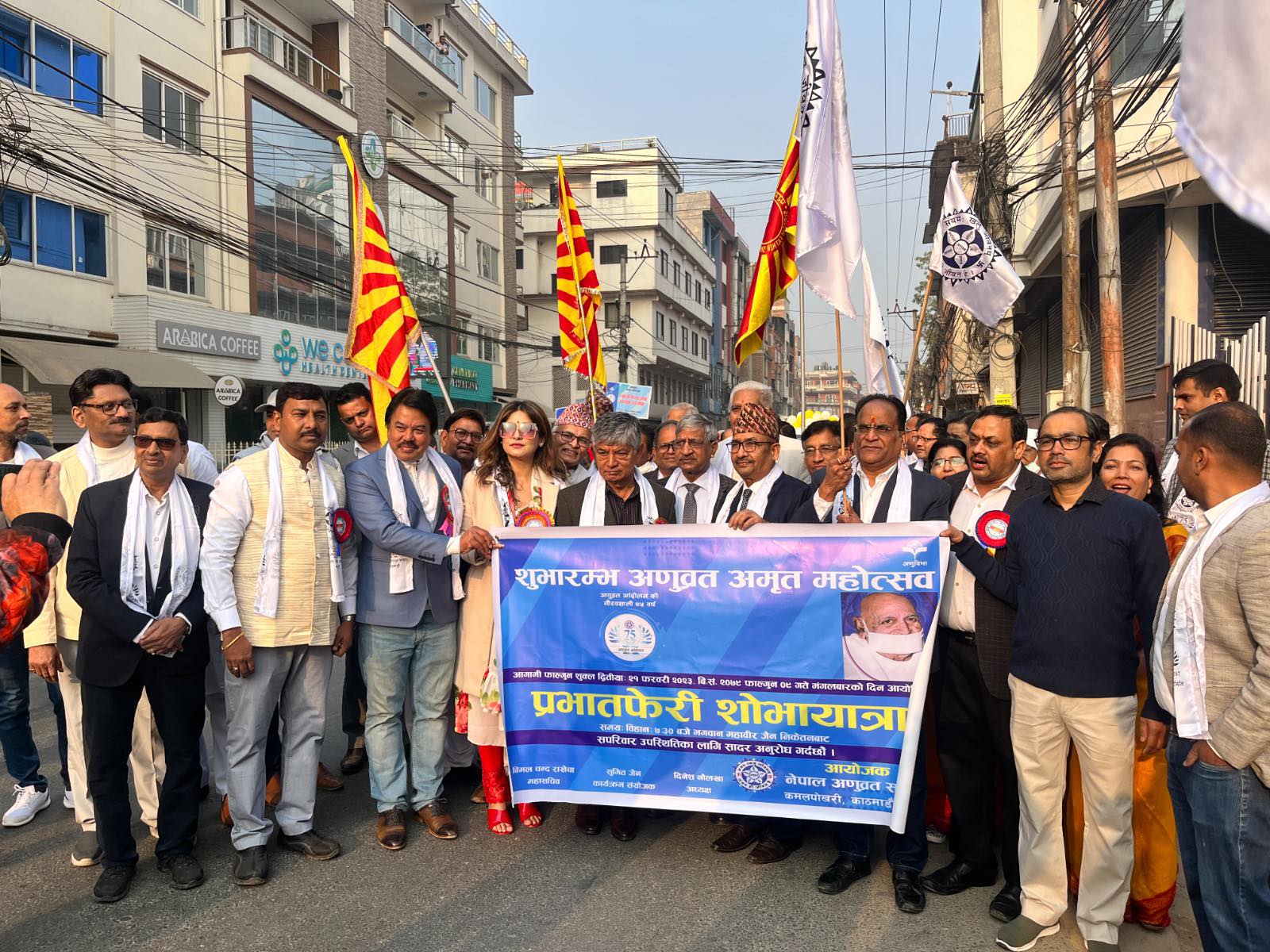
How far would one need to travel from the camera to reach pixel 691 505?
5000mm

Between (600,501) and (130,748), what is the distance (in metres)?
2.40

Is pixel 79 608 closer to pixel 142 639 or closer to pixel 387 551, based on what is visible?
pixel 142 639

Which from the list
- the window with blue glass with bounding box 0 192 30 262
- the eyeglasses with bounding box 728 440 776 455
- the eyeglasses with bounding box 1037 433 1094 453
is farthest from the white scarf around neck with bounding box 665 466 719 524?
the window with blue glass with bounding box 0 192 30 262

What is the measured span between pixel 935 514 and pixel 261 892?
11.0 feet

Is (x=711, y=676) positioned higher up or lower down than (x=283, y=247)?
lower down

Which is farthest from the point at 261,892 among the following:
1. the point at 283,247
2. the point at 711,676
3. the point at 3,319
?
the point at 283,247

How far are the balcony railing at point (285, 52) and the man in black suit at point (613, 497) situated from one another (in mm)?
20849

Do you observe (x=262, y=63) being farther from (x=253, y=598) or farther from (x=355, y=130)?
(x=253, y=598)

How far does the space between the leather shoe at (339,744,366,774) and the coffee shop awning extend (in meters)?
11.8

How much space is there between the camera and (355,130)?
26.2 metres

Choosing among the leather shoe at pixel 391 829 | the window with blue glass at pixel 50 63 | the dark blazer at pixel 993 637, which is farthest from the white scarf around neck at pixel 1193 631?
the window with blue glass at pixel 50 63

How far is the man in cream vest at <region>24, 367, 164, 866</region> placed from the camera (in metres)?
4.38

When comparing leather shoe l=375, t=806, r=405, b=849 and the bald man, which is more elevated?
the bald man

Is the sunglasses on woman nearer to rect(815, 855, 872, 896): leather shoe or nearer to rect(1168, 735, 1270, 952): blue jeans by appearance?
rect(815, 855, 872, 896): leather shoe
